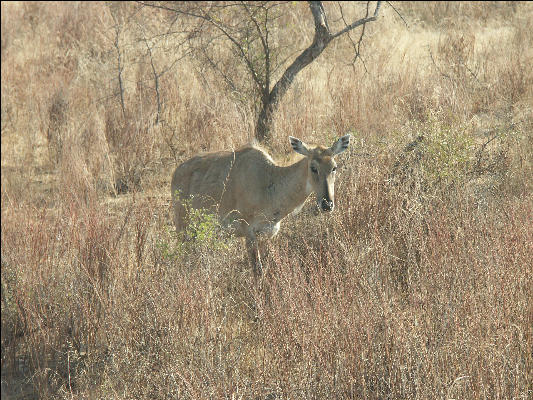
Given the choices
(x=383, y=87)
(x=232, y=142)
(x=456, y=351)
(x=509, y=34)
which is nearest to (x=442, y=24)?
(x=509, y=34)

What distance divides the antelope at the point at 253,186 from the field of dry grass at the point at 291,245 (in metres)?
0.31

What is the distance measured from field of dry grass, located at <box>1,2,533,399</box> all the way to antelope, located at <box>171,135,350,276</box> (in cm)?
31

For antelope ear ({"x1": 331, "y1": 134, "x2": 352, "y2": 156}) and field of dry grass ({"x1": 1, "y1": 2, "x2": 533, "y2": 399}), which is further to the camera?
antelope ear ({"x1": 331, "y1": 134, "x2": 352, "y2": 156})

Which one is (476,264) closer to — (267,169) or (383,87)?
(267,169)

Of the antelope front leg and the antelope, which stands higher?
the antelope

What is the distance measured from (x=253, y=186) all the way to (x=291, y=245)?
29.5 inches

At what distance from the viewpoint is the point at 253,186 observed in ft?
24.5

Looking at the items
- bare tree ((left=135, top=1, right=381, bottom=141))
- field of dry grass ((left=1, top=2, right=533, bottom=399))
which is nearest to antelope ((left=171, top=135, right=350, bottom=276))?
field of dry grass ((left=1, top=2, right=533, bottom=399))

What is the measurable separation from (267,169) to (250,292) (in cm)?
218

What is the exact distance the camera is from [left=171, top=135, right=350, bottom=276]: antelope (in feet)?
23.8

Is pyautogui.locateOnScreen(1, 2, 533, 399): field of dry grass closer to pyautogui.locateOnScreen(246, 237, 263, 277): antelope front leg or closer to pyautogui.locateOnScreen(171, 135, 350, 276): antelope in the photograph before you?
pyautogui.locateOnScreen(246, 237, 263, 277): antelope front leg

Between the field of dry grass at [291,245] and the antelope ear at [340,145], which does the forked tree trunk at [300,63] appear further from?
the antelope ear at [340,145]

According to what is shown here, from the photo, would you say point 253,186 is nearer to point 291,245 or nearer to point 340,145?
point 291,245

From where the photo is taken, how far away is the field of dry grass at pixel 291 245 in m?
4.49
